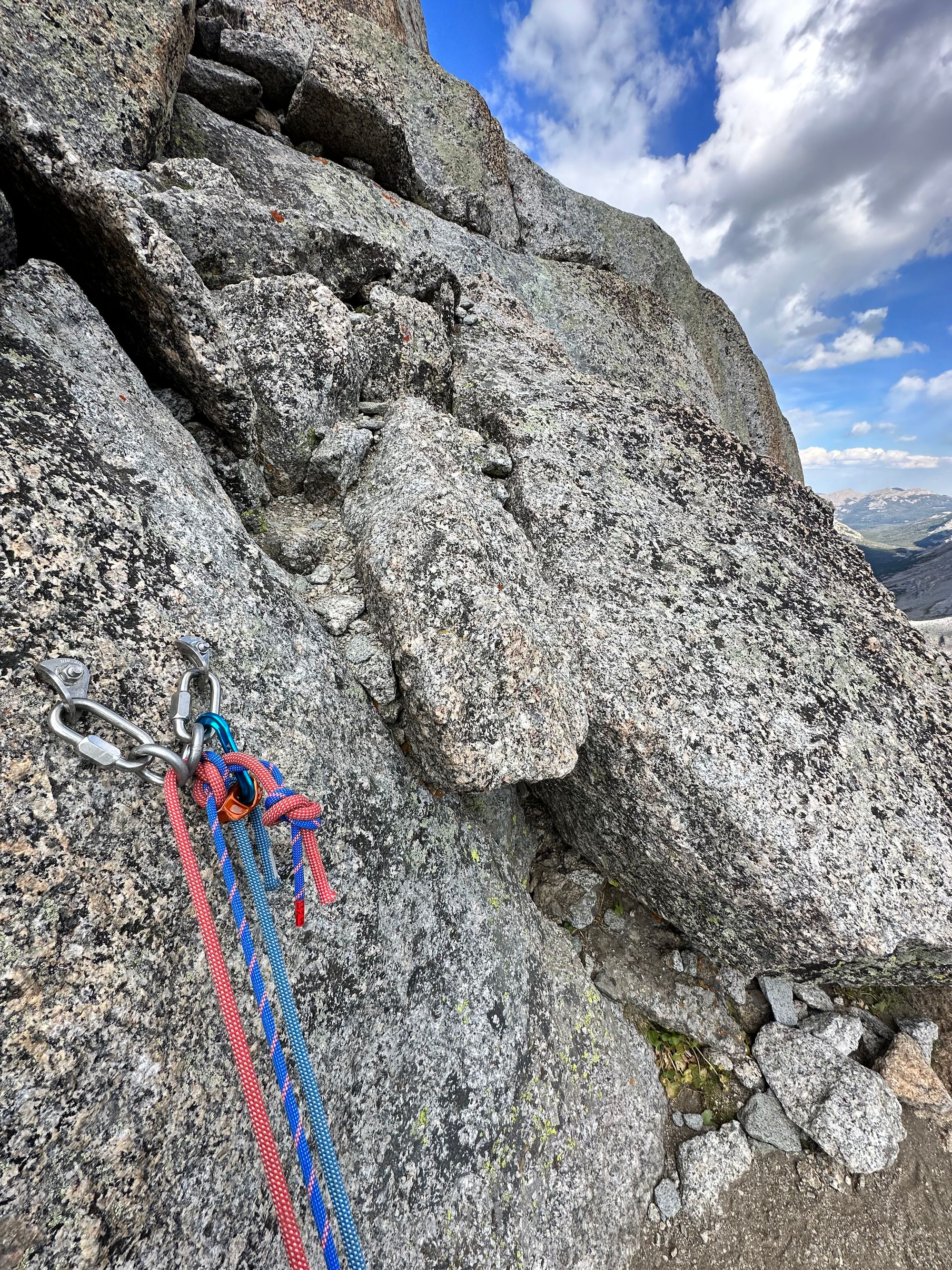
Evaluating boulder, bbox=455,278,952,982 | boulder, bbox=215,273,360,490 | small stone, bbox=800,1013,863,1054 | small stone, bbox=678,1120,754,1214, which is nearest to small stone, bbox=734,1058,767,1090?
small stone, bbox=678,1120,754,1214

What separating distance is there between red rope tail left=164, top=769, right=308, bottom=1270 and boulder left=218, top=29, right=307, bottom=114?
1128 cm

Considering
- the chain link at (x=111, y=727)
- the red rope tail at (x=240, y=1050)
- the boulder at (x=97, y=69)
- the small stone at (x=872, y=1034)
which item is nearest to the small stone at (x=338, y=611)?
the chain link at (x=111, y=727)

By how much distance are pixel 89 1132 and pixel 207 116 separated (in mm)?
10853

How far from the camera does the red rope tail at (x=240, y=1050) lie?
7.14 ft

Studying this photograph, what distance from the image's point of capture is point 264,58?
8.34 m

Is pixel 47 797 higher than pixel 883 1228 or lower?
higher

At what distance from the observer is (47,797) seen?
2592 mm

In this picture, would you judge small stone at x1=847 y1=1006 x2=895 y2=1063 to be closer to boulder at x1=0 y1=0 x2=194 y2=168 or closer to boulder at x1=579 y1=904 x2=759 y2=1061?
boulder at x1=579 y1=904 x2=759 y2=1061

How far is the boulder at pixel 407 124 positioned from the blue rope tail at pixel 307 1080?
11.0 meters

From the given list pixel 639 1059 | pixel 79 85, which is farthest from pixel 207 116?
pixel 639 1059

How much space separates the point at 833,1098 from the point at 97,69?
11897mm

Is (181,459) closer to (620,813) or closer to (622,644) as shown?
(622,644)

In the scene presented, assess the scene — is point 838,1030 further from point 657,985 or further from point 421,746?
point 421,746

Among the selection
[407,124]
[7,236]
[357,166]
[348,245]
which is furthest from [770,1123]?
[407,124]
